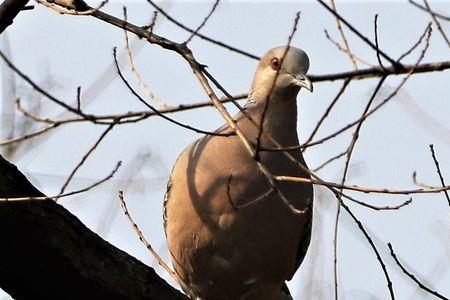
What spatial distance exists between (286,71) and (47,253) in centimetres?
157

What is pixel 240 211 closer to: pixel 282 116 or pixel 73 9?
pixel 282 116

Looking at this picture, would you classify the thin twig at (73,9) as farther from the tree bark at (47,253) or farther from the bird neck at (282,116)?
the bird neck at (282,116)

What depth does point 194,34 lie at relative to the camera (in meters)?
3.67

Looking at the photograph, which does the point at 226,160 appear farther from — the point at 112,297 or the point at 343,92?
the point at 343,92

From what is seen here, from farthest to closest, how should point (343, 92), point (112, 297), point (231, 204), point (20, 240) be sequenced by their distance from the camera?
point (231, 204) → point (112, 297) → point (20, 240) → point (343, 92)

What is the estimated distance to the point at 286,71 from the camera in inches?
182

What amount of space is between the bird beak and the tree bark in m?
1.17

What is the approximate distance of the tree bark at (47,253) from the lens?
3.53 meters

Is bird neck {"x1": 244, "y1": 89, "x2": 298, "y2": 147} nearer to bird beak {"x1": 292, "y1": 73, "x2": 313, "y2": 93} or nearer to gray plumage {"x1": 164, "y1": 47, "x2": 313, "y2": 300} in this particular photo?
gray plumage {"x1": 164, "y1": 47, "x2": 313, "y2": 300}

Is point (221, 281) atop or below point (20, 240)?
atop

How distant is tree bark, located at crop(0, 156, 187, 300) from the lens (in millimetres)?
3531

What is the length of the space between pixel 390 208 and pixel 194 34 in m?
0.98

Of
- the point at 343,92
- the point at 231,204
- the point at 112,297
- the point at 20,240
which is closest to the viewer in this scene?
the point at 343,92

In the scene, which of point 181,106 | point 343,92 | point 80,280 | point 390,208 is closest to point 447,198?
point 390,208
